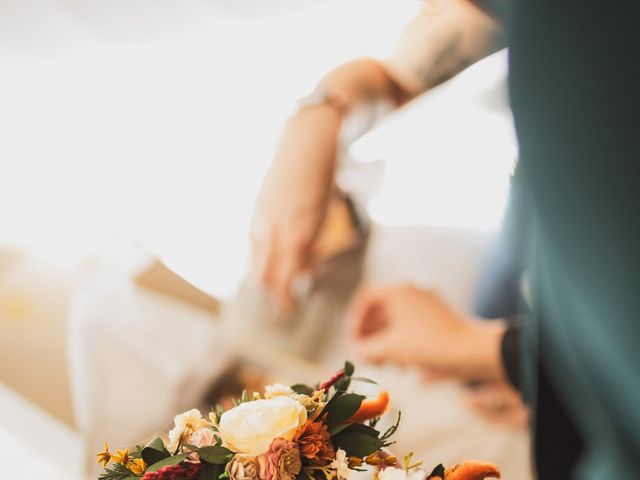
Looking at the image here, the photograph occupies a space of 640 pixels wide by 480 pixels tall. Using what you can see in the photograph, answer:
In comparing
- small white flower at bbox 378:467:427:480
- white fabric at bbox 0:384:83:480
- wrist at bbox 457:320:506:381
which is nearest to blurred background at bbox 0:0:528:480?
white fabric at bbox 0:384:83:480

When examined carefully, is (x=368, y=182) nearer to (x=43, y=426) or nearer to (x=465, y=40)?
(x=465, y=40)

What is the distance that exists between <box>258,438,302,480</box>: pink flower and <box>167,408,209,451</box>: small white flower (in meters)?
0.10

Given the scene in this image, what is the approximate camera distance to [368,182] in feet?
4.24

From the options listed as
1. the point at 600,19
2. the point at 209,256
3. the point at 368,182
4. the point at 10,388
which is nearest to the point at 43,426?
the point at 10,388

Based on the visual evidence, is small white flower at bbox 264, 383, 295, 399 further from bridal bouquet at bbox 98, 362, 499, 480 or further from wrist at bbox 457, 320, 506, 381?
wrist at bbox 457, 320, 506, 381

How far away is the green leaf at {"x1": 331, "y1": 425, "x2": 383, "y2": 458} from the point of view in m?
0.56

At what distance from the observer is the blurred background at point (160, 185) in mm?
1237

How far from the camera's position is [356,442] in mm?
564

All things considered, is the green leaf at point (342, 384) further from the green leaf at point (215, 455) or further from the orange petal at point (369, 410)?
the green leaf at point (215, 455)

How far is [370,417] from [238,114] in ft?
3.44

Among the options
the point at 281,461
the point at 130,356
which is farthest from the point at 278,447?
the point at 130,356

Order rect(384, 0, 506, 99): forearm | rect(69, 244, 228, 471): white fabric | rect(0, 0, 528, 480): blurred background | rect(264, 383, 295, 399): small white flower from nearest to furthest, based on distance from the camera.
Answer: rect(264, 383, 295, 399): small white flower → rect(384, 0, 506, 99): forearm → rect(0, 0, 528, 480): blurred background → rect(69, 244, 228, 471): white fabric

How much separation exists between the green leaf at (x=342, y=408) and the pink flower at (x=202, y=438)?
11 cm

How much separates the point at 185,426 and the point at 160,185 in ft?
3.51
